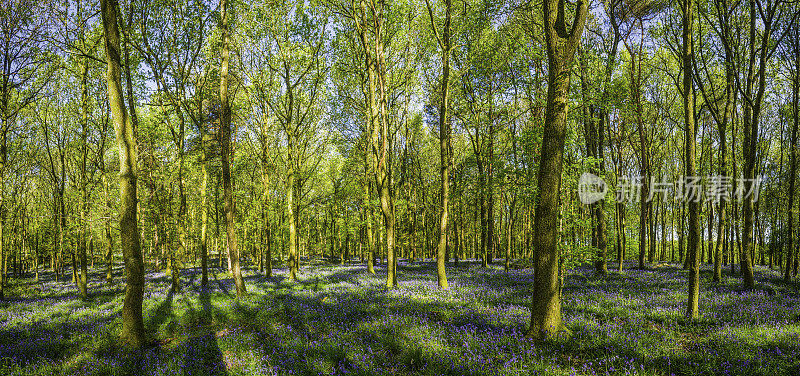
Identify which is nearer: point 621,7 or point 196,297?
point 196,297

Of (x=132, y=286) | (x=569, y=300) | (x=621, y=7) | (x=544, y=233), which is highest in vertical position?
(x=621, y=7)

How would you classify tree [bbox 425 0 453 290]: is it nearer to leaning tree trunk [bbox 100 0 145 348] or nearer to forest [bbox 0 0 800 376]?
forest [bbox 0 0 800 376]

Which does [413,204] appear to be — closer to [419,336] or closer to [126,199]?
[419,336]

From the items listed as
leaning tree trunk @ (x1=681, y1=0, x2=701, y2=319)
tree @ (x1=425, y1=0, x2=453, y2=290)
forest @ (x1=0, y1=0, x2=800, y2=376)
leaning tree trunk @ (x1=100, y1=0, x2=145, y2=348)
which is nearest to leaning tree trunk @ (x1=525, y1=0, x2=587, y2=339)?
forest @ (x1=0, y1=0, x2=800, y2=376)

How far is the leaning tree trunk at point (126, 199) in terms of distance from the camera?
7.60 meters

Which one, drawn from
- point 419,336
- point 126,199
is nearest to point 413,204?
point 419,336

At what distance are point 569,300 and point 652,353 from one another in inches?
187

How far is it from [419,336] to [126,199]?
732 cm

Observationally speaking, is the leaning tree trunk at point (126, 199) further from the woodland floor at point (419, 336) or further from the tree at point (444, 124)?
the tree at point (444, 124)

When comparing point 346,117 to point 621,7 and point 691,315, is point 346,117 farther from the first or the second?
point 691,315

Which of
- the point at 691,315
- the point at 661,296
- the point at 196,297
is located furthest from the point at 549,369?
the point at 196,297

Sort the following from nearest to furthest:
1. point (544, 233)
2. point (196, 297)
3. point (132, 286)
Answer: point (544, 233) → point (132, 286) → point (196, 297)

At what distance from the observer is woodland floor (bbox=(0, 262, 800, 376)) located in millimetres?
5793

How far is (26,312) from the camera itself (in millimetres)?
11961
